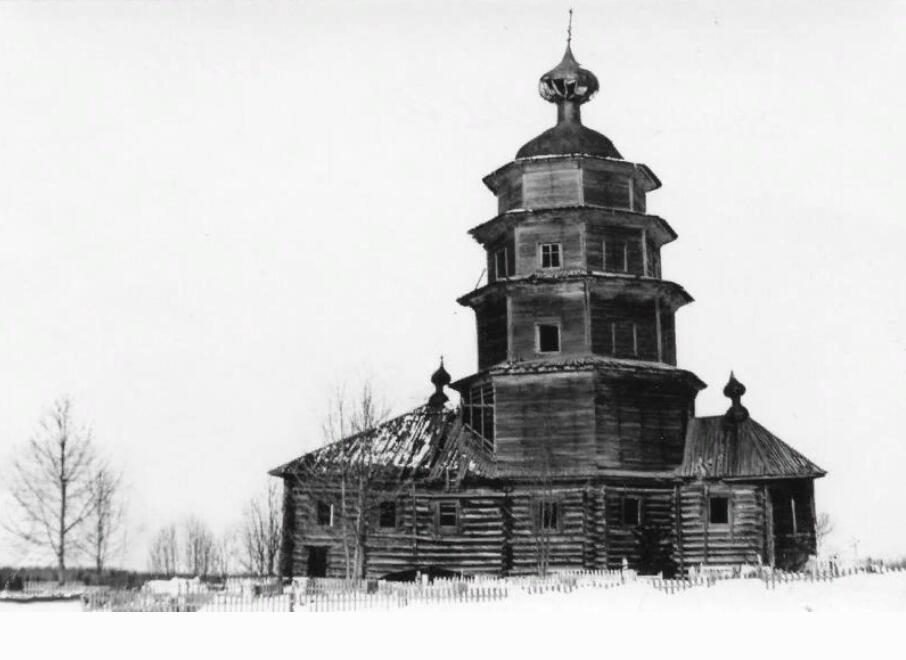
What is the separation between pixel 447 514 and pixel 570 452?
13.7 feet

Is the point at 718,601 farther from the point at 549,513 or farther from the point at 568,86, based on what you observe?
the point at 568,86

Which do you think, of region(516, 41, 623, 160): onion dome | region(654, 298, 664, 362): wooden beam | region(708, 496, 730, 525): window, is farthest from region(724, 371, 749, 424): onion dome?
region(516, 41, 623, 160): onion dome

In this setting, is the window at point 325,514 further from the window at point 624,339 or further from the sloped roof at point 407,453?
the window at point 624,339

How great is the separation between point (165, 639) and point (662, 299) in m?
22.1

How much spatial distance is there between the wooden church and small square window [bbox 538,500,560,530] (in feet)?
0.16

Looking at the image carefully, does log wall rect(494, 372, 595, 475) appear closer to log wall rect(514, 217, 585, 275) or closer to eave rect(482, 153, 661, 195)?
log wall rect(514, 217, 585, 275)

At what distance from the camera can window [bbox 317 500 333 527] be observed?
39906 millimetres

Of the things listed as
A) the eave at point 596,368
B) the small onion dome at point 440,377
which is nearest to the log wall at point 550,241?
the eave at point 596,368

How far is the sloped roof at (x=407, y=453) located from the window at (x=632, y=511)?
4.11 m

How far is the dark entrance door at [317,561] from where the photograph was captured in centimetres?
3972

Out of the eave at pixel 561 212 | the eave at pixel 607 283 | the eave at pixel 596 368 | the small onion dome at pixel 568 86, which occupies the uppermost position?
the small onion dome at pixel 568 86

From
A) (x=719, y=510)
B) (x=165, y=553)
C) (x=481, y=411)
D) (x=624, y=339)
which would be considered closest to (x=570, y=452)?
(x=481, y=411)

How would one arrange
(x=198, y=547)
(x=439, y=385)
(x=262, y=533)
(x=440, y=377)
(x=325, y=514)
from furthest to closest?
(x=440, y=377) < (x=439, y=385) < (x=262, y=533) < (x=325, y=514) < (x=198, y=547)

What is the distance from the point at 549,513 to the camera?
129ft
